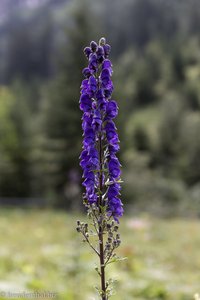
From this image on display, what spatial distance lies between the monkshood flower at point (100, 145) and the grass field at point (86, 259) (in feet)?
1.24

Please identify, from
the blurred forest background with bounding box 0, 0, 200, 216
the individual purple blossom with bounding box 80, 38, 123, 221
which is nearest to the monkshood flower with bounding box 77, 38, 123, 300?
the individual purple blossom with bounding box 80, 38, 123, 221

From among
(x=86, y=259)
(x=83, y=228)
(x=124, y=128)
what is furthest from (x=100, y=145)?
(x=124, y=128)

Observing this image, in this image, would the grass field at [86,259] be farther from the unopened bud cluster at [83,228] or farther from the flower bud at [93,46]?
the flower bud at [93,46]

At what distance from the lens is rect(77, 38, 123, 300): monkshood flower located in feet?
8.98

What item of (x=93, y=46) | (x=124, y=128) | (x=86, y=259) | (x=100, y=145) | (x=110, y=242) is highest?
(x=124, y=128)

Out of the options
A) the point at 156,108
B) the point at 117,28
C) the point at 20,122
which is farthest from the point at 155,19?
the point at 20,122

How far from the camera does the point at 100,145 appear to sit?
277 cm

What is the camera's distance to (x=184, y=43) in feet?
218

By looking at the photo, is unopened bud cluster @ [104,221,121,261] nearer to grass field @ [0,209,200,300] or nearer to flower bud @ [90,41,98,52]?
grass field @ [0,209,200,300]

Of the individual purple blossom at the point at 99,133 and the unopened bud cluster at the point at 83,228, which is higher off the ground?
the individual purple blossom at the point at 99,133

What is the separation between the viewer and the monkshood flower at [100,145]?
8.98 ft

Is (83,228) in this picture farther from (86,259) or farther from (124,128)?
(124,128)

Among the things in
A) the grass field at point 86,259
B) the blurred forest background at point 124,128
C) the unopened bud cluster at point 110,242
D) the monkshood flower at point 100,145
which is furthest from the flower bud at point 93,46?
the blurred forest background at point 124,128

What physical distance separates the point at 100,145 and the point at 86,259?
650 cm
